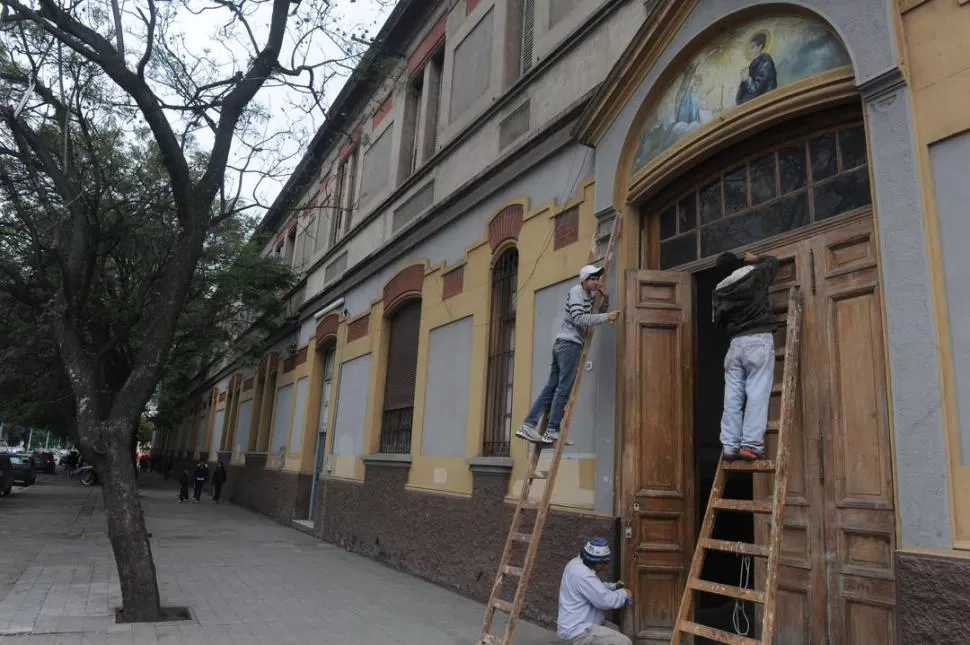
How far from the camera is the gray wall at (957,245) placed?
4168 millimetres

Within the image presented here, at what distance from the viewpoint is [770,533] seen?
14.5 feet

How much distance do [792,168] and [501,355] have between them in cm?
482

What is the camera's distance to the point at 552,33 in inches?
381

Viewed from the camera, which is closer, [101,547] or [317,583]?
[317,583]

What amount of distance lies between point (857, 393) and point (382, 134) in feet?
42.6

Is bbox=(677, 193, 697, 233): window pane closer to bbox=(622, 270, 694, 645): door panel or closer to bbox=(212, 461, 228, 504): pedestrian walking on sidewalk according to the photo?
bbox=(622, 270, 694, 645): door panel

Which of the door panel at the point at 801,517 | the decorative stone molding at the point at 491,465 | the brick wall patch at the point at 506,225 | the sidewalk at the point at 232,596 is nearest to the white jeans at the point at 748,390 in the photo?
the door panel at the point at 801,517

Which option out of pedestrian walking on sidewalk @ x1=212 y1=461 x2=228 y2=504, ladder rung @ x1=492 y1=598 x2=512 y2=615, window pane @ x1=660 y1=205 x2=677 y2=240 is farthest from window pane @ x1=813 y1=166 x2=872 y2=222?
pedestrian walking on sidewalk @ x1=212 y1=461 x2=228 y2=504

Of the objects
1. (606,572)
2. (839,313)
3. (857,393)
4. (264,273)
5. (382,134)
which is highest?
(382,134)

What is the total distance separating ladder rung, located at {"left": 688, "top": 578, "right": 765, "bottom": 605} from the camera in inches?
163

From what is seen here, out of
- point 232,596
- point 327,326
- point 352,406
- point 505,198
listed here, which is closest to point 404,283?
point 352,406

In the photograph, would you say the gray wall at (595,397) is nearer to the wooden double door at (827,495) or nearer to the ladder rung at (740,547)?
the wooden double door at (827,495)

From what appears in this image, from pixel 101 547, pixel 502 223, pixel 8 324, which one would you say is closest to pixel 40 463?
pixel 8 324

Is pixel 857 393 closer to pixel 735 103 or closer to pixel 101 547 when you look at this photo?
pixel 735 103
